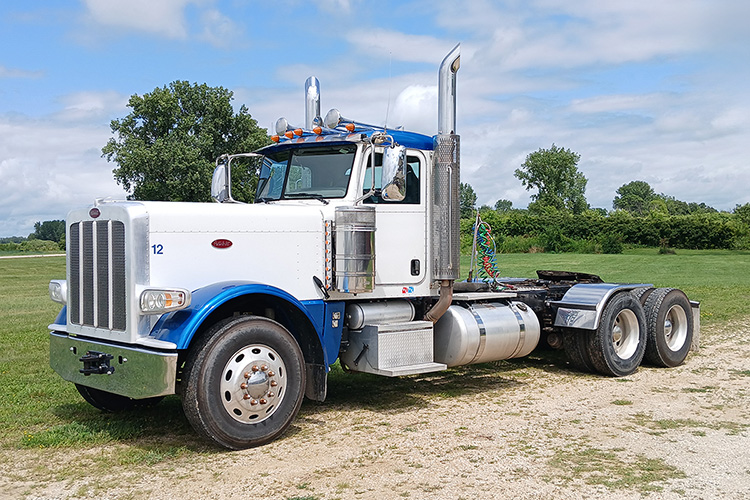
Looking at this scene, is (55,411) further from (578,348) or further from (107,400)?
(578,348)

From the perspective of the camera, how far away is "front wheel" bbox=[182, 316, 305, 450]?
21.7ft

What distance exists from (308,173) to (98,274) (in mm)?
2563

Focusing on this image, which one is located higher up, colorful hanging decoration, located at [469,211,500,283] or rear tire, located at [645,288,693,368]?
colorful hanging decoration, located at [469,211,500,283]

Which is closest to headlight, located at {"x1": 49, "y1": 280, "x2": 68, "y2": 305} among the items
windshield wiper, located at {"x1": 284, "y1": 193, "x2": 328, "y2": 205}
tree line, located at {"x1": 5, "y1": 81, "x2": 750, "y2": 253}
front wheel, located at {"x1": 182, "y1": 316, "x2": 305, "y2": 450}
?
front wheel, located at {"x1": 182, "y1": 316, "x2": 305, "y2": 450}

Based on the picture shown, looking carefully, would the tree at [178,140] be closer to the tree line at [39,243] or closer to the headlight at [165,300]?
the tree line at [39,243]

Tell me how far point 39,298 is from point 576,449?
21.7m

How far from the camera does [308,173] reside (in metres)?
8.63

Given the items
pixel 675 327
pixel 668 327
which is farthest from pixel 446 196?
pixel 675 327

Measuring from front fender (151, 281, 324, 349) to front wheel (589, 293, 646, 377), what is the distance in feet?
16.6

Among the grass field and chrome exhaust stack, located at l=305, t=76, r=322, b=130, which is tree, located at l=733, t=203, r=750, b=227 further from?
chrome exhaust stack, located at l=305, t=76, r=322, b=130

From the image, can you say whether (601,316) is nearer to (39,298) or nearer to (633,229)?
(39,298)

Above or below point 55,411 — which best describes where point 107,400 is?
above

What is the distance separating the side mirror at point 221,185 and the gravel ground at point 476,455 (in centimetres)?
272

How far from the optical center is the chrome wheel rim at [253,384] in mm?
6781
